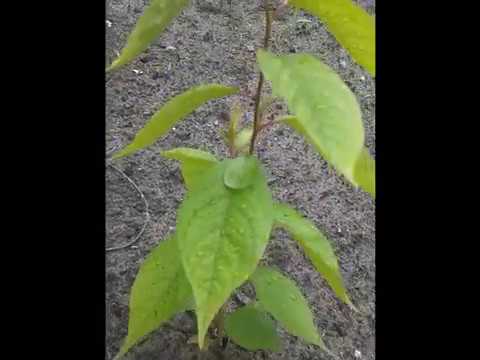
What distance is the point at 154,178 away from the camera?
1.79 m

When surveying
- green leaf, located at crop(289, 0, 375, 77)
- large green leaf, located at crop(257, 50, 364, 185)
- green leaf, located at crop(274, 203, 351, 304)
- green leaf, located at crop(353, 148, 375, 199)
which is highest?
green leaf, located at crop(289, 0, 375, 77)

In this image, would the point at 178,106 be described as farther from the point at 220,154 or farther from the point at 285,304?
the point at 220,154

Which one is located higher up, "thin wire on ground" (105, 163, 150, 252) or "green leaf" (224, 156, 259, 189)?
"green leaf" (224, 156, 259, 189)

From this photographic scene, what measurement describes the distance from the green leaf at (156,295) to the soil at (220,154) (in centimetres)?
31

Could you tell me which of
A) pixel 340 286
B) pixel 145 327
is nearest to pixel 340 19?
pixel 340 286

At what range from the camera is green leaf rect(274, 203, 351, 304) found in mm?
1110

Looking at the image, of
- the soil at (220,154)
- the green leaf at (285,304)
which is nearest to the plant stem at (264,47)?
the green leaf at (285,304)

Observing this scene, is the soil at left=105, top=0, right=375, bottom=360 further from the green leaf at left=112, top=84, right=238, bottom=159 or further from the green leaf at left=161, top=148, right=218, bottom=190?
the green leaf at left=112, top=84, right=238, bottom=159

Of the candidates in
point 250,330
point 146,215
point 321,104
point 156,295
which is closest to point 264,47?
point 321,104

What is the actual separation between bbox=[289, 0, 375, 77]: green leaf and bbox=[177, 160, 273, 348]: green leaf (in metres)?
0.22

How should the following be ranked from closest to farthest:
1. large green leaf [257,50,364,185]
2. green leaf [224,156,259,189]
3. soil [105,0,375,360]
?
large green leaf [257,50,364,185], green leaf [224,156,259,189], soil [105,0,375,360]

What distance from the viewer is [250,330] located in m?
1.28

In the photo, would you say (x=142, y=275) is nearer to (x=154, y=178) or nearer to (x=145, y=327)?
(x=145, y=327)

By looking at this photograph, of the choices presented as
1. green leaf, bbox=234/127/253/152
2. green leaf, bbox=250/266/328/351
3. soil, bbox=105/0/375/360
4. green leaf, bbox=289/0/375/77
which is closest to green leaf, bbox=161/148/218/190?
green leaf, bbox=234/127/253/152
